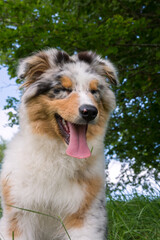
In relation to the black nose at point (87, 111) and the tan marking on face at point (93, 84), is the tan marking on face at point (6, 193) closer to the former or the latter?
the black nose at point (87, 111)

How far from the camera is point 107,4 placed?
27.1ft

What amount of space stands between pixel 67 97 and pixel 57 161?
28.3 inches

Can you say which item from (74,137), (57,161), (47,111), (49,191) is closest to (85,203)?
(49,191)

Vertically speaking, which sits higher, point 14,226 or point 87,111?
point 87,111

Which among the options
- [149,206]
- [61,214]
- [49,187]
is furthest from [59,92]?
[149,206]

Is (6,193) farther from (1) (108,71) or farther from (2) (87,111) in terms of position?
(1) (108,71)

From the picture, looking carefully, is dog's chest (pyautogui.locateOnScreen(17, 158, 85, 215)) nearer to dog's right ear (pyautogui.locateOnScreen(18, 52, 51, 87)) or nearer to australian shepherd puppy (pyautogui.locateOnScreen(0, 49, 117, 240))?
australian shepherd puppy (pyautogui.locateOnScreen(0, 49, 117, 240))

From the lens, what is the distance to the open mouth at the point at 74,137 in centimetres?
354

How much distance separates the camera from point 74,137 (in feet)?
11.7

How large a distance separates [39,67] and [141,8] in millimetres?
5846

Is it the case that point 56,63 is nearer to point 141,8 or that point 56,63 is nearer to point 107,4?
point 107,4

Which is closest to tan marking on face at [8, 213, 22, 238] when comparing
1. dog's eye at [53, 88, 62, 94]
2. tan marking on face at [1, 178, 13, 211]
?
tan marking on face at [1, 178, 13, 211]

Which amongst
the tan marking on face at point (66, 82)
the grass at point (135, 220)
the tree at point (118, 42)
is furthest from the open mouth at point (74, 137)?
the tree at point (118, 42)

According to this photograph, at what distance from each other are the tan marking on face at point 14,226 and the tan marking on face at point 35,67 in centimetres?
153
